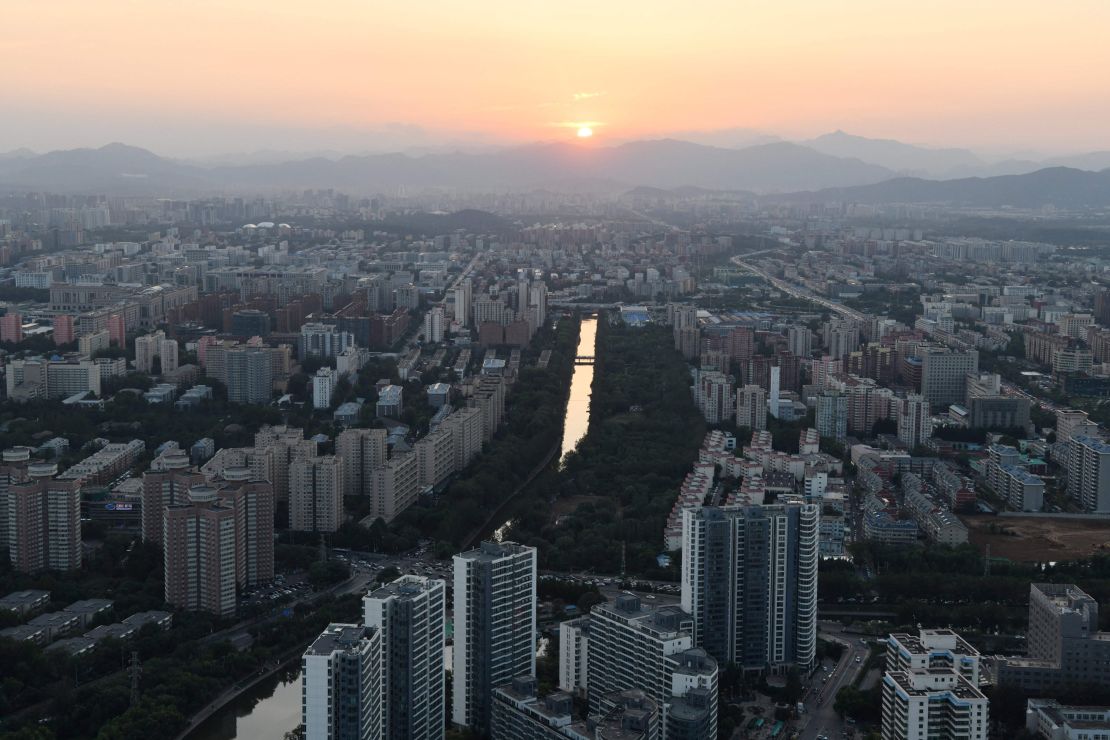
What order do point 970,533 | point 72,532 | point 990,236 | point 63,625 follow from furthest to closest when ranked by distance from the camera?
point 990,236, point 970,533, point 72,532, point 63,625

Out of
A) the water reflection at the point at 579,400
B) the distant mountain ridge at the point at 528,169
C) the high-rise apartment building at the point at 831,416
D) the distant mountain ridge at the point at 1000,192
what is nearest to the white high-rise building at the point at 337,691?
the water reflection at the point at 579,400

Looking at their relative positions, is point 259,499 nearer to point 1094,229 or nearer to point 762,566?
point 762,566

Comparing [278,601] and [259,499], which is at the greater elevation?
[259,499]

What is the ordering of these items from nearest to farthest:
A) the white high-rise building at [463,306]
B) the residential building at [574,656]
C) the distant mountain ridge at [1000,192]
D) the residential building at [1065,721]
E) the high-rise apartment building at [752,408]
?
the residential building at [1065,721], the residential building at [574,656], the high-rise apartment building at [752,408], the white high-rise building at [463,306], the distant mountain ridge at [1000,192]

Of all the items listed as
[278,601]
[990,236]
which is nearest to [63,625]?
[278,601]

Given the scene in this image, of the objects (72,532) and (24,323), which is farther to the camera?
(24,323)

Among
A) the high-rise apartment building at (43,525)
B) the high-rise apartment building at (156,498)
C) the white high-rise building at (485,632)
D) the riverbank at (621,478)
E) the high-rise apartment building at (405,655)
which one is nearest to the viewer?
the high-rise apartment building at (405,655)

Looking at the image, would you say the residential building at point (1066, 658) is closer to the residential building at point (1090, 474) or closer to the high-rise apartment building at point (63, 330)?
the residential building at point (1090, 474)
